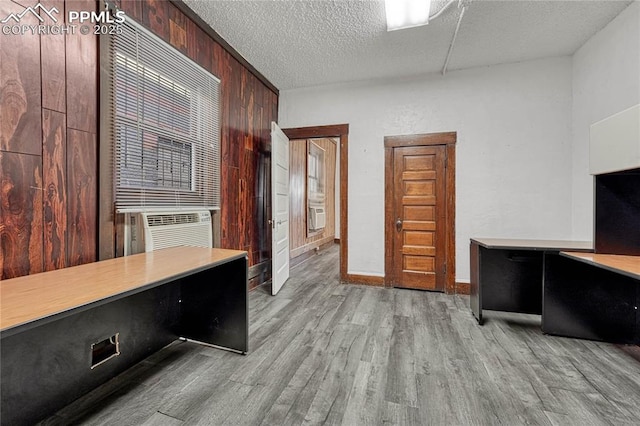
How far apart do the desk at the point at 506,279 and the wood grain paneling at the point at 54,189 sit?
324cm

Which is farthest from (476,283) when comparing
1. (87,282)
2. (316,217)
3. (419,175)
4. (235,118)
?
(316,217)

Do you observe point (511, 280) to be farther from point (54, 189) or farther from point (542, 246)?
point (54, 189)

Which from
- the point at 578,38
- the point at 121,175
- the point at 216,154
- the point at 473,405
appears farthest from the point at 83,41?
the point at 578,38

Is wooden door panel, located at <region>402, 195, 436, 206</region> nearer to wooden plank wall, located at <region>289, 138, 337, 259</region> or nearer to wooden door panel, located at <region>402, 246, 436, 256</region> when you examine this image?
wooden door panel, located at <region>402, 246, 436, 256</region>

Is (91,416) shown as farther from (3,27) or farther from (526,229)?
(526,229)

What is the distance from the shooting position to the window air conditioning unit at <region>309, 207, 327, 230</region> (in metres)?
6.36

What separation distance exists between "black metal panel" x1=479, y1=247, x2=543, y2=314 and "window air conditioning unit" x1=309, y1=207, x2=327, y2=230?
398 cm

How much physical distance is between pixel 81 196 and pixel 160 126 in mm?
820

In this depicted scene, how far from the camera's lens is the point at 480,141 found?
366 centimetres

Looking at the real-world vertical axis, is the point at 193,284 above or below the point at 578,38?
below

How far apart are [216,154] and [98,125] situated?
3.86ft

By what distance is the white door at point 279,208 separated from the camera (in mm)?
3531

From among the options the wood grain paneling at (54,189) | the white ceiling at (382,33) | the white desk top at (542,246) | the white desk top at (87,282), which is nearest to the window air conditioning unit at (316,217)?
the white ceiling at (382,33)

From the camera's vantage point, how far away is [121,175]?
2.00m
